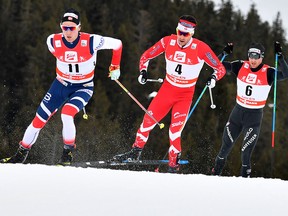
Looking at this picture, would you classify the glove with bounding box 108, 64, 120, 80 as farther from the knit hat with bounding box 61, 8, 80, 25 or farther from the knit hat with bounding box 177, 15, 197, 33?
the knit hat with bounding box 177, 15, 197, 33

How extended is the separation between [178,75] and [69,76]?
4.35 feet

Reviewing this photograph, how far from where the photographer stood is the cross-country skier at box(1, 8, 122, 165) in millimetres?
6633

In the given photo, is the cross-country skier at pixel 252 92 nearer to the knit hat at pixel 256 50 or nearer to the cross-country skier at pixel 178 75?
the knit hat at pixel 256 50

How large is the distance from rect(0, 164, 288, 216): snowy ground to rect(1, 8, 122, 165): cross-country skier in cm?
188

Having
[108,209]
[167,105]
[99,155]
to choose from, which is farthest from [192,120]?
[108,209]

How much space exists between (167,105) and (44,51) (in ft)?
156

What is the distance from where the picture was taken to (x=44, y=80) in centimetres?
5084

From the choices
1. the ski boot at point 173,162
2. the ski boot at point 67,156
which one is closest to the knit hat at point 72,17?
the ski boot at point 67,156

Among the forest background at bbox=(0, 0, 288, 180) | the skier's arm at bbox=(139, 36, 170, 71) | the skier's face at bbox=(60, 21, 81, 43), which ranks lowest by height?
the forest background at bbox=(0, 0, 288, 180)

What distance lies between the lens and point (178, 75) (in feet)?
24.0

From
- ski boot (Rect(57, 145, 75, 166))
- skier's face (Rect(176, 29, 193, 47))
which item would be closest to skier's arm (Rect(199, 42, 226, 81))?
skier's face (Rect(176, 29, 193, 47))

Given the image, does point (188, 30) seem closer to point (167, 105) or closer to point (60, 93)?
point (167, 105)

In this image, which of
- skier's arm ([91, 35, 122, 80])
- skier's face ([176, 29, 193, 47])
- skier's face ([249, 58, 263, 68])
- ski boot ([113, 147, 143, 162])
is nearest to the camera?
skier's arm ([91, 35, 122, 80])

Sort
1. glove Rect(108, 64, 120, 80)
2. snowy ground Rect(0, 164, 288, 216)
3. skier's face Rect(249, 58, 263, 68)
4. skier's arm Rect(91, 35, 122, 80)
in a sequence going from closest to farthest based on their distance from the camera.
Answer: snowy ground Rect(0, 164, 288, 216)
skier's arm Rect(91, 35, 122, 80)
glove Rect(108, 64, 120, 80)
skier's face Rect(249, 58, 263, 68)
